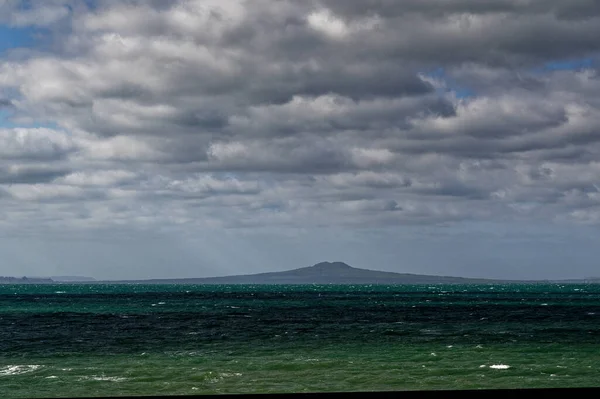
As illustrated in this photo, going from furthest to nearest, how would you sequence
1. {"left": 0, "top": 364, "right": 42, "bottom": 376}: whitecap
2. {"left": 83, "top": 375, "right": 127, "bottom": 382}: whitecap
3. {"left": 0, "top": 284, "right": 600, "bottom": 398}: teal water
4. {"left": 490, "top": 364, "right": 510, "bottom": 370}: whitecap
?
{"left": 490, "top": 364, "right": 510, "bottom": 370}: whitecap, {"left": 0, "top": 364, "right": 42, "bottom": 376}: whitecap, {"left": 83, "top": 375, "right": 127, "bottom": 382}: whitecap, {"left": 0, "top": 284, "right": 600, "bottom": 398}: teal water

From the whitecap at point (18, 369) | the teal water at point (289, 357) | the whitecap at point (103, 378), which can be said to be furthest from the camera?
the whitecap at point (18, 369)

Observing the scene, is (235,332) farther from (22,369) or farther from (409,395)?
(409,395)

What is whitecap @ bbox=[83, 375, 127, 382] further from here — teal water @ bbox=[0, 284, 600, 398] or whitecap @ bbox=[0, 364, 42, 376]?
whitecap @ bbox=[0, 364, 42, 376]

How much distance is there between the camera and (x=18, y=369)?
132ft

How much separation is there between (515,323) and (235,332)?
98.9 ft

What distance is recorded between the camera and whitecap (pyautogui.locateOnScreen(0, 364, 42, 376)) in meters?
38.8

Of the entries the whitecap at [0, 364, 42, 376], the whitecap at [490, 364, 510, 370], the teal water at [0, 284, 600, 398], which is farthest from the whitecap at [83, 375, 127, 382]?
the whitecap at [490, 364, 510, 370]

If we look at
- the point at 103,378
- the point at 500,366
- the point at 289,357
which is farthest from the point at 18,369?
the point at 500,366

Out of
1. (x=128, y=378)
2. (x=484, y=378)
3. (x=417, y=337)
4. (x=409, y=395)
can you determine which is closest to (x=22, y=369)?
(x=128, y=378)

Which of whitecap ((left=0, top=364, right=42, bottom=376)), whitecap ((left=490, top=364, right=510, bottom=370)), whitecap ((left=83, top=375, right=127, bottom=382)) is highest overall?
whitecap ((left=83, top=375, right=127, bottom=382))

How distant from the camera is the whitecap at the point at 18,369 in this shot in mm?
38781

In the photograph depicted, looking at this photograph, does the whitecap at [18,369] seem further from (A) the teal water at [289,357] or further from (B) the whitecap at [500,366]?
(B) the whitecap at [500,366]

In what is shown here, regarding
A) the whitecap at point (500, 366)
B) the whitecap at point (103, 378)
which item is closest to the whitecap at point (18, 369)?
the whitecap at point (103, 378)

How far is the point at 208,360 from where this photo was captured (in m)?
43.5
